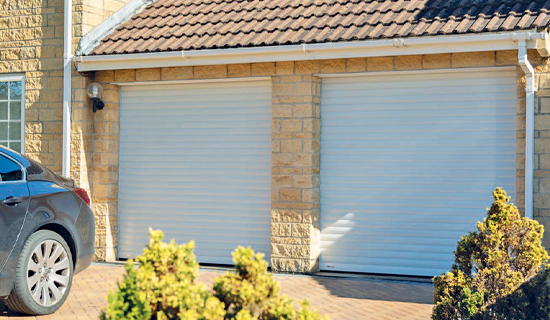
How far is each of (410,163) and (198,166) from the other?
9.78 feet

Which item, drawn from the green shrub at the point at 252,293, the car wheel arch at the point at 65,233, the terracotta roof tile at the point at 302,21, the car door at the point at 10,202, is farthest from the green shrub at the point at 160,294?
the terracotta roof tile at the point at 302,21

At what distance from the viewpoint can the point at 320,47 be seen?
9555 millimetres

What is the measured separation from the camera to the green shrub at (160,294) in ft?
12.9

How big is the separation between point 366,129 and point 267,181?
151 cm

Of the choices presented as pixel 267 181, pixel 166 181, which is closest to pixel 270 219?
pixel 267 181

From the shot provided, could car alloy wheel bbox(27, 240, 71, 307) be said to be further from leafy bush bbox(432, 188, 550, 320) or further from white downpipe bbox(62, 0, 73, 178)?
white downpipe bbox(62, 0, 73, 178)

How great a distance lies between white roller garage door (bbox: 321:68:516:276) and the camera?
30.7 ft

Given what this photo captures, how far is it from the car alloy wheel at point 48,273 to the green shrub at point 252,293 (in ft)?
11.8

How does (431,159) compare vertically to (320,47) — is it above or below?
below

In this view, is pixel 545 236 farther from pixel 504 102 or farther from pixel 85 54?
pixel 85 54

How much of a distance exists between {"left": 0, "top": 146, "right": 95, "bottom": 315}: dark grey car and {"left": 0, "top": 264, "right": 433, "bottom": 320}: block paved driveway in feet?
0.81

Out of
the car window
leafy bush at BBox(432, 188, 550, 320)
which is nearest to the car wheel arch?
the car window

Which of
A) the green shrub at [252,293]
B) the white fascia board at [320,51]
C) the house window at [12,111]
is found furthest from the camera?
the house window at [12,111]

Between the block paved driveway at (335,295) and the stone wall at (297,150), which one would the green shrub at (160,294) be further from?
the stone wall at (297,150)
